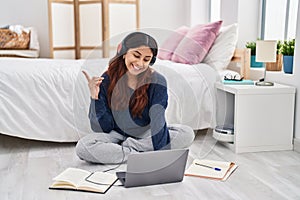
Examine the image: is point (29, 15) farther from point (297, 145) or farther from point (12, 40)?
point (297, 145)

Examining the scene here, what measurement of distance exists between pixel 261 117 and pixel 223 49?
72 centimetres

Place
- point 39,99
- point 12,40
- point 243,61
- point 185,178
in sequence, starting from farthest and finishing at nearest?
point 12,40 < point 243,61 < point 39,99 < point 185,178

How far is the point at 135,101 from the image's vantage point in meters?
1.83

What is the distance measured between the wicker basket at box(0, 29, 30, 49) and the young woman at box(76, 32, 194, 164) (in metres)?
2.36

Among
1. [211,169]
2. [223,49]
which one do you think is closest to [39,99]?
[211,169]

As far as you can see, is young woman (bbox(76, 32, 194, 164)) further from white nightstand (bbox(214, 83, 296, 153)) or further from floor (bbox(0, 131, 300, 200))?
white nightstand (bbox(214, 83, 296, 153))

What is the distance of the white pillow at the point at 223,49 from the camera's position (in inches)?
118

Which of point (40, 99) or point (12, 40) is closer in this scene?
point (40, 99)

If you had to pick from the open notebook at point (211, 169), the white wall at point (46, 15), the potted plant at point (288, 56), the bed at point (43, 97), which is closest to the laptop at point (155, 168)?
the open notebook at point (211, 169)

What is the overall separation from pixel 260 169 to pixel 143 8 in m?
2.79

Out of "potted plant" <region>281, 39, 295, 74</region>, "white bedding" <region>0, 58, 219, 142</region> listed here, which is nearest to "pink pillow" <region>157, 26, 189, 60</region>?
"white bedding" <region>0, 58, 219, 142</region>

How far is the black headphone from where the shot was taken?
1.68 metres

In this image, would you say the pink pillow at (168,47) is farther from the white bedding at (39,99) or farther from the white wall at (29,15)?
the white wall at (29,15)

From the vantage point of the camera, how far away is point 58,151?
8.33ft
